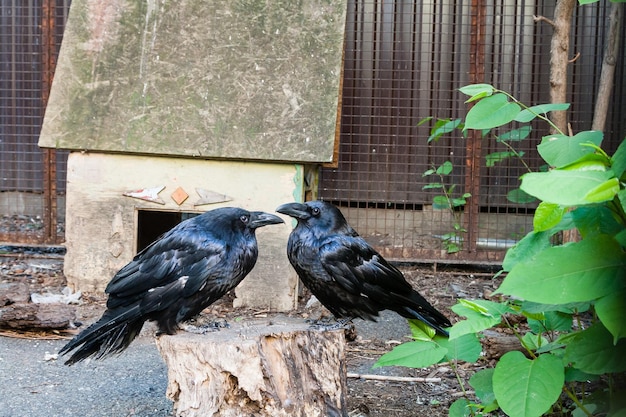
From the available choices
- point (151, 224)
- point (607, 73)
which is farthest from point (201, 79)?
point (607, 73)

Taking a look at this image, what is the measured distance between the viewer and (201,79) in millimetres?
5711

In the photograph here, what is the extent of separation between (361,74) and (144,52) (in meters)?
2.48

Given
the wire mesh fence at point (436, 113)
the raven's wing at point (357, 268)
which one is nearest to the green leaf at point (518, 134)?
the wire mesh fence at point (436, 113)

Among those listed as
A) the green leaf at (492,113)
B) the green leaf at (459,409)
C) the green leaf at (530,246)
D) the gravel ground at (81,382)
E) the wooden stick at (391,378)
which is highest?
the green leaf at (492,113)

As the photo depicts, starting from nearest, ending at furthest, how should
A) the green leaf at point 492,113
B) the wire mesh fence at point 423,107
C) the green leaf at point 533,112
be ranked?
the green leaf at point 492,113, the green leaf at point 533,112, the wire mesh fence at point 423,107

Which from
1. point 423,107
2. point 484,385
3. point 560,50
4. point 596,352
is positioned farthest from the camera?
point 423,107

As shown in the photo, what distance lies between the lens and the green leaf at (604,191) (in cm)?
172

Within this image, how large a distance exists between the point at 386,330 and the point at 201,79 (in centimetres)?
229

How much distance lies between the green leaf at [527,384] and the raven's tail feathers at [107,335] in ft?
6.58

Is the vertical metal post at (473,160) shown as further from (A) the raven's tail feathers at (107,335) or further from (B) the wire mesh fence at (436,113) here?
(A) the raven's tail feathers at (107,335)

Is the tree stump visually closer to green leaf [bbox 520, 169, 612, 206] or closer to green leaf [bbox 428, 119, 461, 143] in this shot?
green leaf [bbox 520, 169, 612, 206]

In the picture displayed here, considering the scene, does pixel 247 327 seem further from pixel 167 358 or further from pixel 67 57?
pixel 67 57

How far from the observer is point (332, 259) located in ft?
14.2

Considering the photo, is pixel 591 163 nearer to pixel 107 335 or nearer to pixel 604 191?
pixel 604 191
